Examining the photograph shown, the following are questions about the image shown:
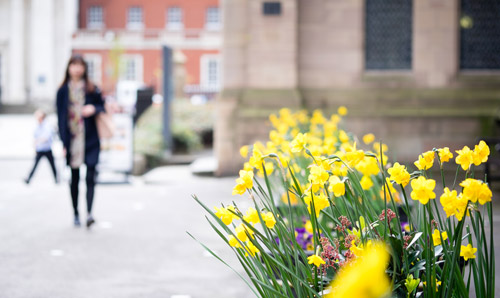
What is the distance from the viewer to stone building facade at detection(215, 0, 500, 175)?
1333 centimetres

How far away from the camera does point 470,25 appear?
13438mm

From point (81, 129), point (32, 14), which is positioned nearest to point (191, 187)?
point (81, 129)

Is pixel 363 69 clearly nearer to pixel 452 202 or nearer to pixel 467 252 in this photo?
pixel 467 252

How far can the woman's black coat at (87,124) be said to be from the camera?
771cm

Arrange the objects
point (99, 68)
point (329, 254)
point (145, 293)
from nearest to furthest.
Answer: point (329, 254) < point (145, 293) < point (99, 68)

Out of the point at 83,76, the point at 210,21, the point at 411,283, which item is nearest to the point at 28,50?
the point at 210,21

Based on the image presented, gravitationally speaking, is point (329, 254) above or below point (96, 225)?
above

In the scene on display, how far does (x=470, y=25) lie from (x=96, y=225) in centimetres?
840

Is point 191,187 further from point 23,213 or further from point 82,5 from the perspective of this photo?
point 82,5

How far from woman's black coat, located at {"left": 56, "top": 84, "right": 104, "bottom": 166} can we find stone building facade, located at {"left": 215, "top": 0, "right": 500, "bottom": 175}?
566cm

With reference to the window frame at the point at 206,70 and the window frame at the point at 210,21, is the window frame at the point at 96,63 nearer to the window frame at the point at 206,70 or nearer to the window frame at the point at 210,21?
the window frame at the point at 206,70

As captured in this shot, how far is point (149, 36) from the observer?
5591 cm

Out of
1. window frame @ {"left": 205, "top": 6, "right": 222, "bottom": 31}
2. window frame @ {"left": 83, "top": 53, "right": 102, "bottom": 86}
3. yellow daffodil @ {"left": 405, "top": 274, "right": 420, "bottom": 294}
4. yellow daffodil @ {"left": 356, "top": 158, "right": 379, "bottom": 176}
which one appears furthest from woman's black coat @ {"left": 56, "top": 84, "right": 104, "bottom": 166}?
window frame @ {"left": 83, "top": 53, "right": 102, "bottom": 86}

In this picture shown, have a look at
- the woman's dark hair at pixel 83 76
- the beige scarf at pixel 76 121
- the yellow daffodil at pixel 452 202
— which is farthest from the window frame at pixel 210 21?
the yellow daffodil at pixel 452 202
